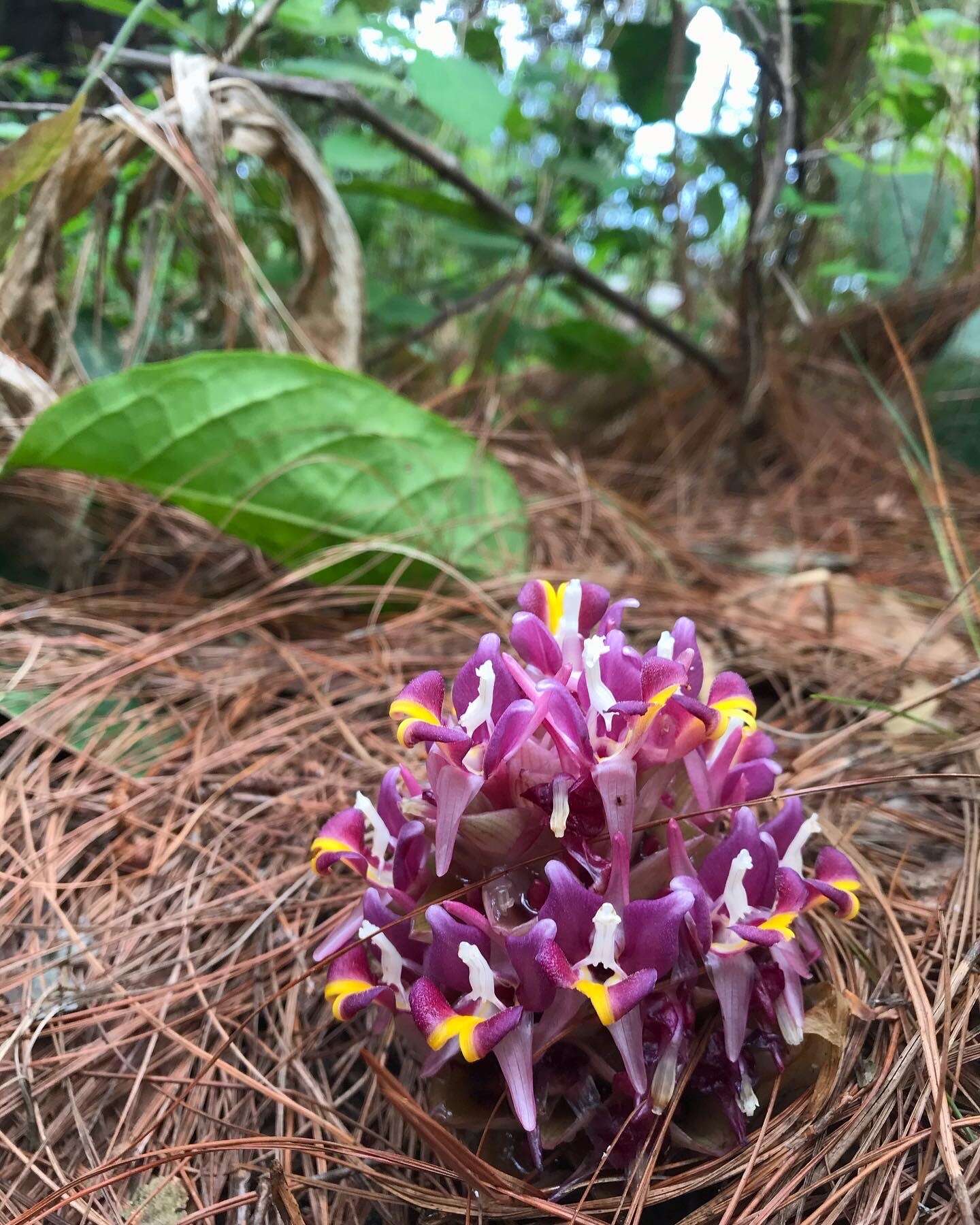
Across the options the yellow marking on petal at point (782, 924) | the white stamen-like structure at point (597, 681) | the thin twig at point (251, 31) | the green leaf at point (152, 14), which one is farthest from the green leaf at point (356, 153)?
the yellow marking on petal at point (782, 924)

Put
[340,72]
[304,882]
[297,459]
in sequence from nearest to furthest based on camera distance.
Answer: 1. [304,882]
2. [297,459]
3. [340,72]

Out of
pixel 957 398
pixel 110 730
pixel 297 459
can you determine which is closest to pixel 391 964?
pixel 110 730

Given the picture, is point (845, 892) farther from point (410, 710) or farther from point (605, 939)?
point (410, 710)

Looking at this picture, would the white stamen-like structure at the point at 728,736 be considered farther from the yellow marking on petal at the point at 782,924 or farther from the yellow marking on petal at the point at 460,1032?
the yellow marking on petal at the point at 460,1032

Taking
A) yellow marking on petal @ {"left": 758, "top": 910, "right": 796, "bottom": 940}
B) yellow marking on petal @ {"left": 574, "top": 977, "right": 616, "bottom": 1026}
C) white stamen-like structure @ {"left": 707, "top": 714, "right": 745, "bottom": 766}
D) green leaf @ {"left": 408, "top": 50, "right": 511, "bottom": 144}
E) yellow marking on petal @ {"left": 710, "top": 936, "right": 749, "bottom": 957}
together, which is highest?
green leaf @ {"left": 408, "top": 50, "right": 511, "bottom": 144}

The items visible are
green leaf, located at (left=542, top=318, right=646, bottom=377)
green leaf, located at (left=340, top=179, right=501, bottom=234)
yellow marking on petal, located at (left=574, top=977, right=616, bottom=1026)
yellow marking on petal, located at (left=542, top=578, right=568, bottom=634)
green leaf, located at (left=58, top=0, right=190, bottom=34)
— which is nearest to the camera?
yellow marking on petal, located at (left=574, top=977, right=616, bottom=1026)

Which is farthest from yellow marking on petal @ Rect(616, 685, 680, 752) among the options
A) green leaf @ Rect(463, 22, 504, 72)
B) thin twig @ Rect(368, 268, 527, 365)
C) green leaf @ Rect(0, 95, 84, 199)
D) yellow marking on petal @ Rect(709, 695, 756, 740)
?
green leaf @ Rect(463, 22, 504, 72)

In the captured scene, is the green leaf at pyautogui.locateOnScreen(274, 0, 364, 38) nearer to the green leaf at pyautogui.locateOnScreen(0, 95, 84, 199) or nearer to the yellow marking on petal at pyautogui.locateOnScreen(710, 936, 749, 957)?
the green leaf at pyautogui.locateOnScreen(0, 95, 84, 199)
